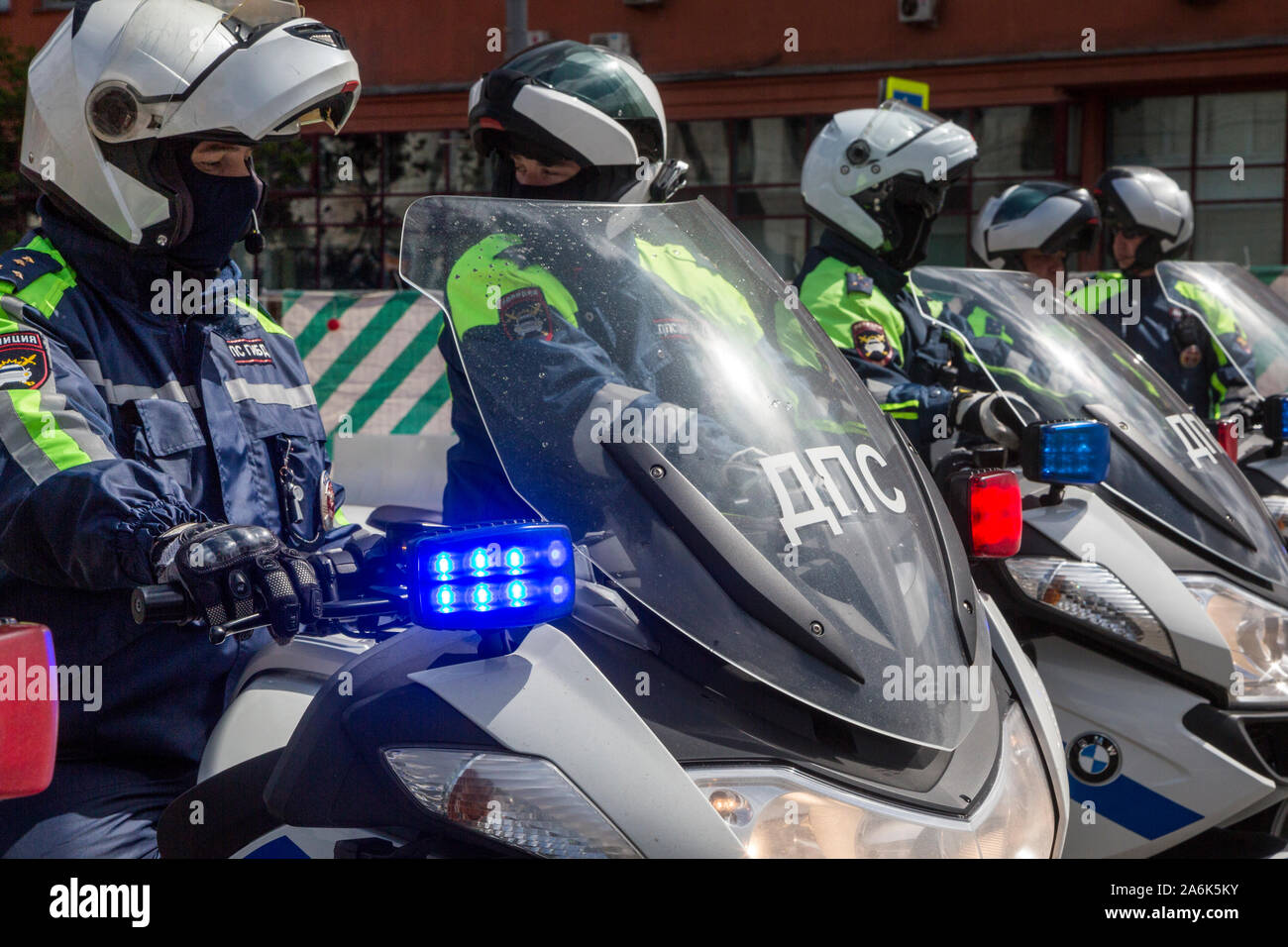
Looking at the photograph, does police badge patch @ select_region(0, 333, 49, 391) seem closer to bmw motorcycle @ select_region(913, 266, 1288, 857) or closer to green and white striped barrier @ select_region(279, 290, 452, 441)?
bmw motorcycle @ select_region(913, 266, 1288, 857)

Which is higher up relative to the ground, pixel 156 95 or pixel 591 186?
pixel 156 95

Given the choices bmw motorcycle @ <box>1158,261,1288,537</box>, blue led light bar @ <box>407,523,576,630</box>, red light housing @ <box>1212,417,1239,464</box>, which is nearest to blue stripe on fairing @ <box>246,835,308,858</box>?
blue led light bar @ <box>407,523,576,630</box>

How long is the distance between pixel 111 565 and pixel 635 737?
0.75 meters

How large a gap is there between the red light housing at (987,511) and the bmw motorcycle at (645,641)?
0.31 m

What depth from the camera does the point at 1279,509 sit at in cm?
465

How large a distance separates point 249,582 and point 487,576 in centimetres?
29

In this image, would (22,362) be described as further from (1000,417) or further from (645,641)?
(1000,417)

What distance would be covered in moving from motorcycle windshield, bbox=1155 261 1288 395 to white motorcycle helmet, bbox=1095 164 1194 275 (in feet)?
2.67

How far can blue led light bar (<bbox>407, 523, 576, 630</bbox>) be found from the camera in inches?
68.6

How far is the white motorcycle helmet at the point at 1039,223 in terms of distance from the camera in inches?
236

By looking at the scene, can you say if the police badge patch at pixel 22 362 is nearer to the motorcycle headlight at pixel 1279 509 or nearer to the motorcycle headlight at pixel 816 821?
the motorcycle headlight at pixel 816 821

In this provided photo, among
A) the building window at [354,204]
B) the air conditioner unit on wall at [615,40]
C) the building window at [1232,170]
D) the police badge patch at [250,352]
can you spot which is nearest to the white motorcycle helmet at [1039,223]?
the police badge patch at [250,352]

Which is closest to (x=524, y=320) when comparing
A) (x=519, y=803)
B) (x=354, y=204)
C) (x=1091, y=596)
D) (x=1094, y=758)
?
(x=519, y=803)
